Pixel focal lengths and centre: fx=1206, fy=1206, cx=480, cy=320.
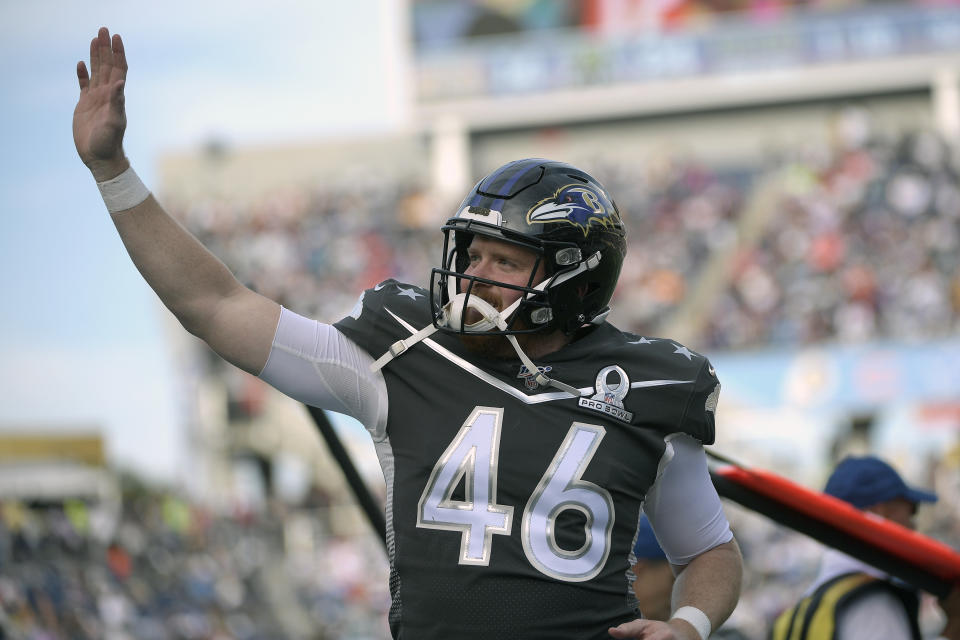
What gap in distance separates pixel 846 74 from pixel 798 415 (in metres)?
12.5

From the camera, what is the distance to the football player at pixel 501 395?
2229mm

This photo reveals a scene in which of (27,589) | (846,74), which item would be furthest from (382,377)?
(846,74)

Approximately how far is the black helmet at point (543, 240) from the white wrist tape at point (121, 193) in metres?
0.58

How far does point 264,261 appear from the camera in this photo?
25.1 m

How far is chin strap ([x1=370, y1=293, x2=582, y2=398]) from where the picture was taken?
2340mm

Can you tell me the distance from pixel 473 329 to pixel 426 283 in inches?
697

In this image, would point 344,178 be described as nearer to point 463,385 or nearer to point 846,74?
point 846,74

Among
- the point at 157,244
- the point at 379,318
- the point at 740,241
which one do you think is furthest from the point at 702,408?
the point at 740,241

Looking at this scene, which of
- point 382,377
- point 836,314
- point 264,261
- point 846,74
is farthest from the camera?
point 846,74

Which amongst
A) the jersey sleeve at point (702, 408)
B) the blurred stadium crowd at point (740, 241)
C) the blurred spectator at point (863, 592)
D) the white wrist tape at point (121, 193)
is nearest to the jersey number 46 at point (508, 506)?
the jersey sleeve at point (702, 408)

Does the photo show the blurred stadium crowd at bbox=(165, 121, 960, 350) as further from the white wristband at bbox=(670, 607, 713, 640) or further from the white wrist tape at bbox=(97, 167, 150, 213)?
the white wrist tape at bbox=(97, 167, 150, 213)

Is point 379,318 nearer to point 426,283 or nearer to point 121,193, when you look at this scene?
point 121,193

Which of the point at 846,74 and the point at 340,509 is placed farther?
the point at 846,74

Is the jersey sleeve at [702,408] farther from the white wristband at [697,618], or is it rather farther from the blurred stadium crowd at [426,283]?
the blurred stadium crowd at [426,283]
